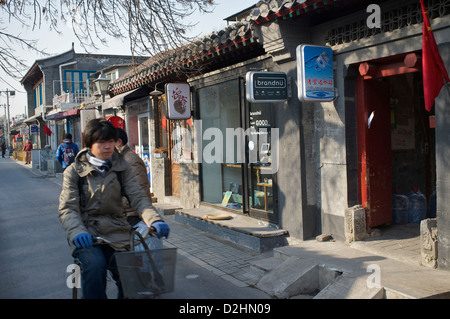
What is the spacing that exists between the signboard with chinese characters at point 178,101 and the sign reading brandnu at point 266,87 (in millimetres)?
3668

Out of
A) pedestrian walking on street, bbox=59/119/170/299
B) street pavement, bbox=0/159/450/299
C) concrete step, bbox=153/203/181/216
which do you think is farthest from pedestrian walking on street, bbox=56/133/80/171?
pedestrian walking on street, bbox=59/119/170/299

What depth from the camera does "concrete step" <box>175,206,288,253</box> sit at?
6.94 metres

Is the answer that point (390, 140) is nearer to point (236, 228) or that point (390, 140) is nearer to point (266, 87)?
point (266, 87)

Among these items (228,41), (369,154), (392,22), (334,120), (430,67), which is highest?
(228,41)

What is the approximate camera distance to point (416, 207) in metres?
7.15

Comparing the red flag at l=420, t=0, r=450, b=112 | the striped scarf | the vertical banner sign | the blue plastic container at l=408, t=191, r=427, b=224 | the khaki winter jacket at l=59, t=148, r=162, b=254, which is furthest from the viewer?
the blue plastic container at l=408, t=191, r=427, b=224

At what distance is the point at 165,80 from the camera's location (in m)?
11.2

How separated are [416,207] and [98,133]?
5.72 metres

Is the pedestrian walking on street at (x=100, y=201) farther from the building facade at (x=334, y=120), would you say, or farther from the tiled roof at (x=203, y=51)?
the tiled roof at (x=203, y=51)

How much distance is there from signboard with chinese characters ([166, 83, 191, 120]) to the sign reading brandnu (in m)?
3.67

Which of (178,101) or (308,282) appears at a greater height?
(178,101)

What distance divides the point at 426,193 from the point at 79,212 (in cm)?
652

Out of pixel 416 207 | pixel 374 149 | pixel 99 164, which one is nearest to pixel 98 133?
pixel 99 164

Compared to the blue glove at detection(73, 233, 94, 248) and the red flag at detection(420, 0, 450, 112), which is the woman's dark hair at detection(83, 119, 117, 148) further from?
the red flag at detection(420, 0, 450, 112)
